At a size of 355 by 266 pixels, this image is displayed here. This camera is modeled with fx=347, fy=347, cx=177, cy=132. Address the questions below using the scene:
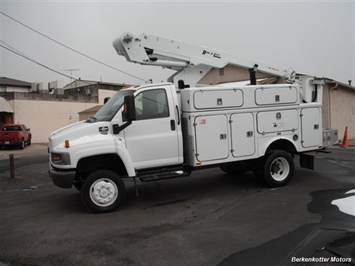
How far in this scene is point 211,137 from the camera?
752cm

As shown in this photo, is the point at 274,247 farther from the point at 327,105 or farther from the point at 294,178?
the point at 327,105

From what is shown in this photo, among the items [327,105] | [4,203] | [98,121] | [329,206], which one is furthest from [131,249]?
[327,105]

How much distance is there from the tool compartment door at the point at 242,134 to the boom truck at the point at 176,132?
0.02 meters

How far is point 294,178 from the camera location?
916 centimetres

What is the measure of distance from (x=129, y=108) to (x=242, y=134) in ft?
8.76

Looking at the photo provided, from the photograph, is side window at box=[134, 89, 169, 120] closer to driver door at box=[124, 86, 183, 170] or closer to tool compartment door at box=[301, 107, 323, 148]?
driver door at box=[124, 86, 183, 170]

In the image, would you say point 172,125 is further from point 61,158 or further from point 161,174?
point 61,158

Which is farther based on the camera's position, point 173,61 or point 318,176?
point 318,176

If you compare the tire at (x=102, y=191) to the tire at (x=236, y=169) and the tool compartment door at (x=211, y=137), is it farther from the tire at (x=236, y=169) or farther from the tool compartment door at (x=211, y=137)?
the tire at (x=236, y=169)

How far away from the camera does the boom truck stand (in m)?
6.67

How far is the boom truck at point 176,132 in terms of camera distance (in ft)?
21.9

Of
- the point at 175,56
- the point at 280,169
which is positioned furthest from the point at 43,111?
the point at 280,169

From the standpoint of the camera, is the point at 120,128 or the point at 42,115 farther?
the point at 42,115

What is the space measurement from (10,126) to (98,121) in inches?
797
